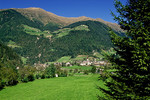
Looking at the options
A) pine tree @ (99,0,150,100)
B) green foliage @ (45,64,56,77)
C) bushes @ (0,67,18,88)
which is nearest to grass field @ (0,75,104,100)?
bushes @ (0,67,18,88)

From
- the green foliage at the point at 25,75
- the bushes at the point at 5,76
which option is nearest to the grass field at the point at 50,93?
the bushes at the point at 5,76

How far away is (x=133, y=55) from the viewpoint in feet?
33.7

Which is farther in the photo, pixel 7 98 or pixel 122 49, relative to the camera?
pixel 7 98

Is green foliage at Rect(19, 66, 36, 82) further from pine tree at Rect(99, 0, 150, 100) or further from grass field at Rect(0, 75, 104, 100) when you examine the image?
pine tree at Rect(99, 0, 150, 100)

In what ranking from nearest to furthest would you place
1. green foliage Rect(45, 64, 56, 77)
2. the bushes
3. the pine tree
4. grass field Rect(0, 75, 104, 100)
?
the pine tree < grass field Rect(0, 75, 104, 100) < the bushes < green foliage Rect(45, 64, 56, 77)

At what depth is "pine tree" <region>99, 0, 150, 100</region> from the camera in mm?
9539

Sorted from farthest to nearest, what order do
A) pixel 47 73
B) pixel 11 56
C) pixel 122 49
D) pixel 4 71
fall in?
1. pixel 11 56
2. pixel 47 73
3. pixel 4 71
4. pixel 122 49

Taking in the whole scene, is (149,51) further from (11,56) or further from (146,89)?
(11,56)

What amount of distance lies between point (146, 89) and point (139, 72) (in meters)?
1.34

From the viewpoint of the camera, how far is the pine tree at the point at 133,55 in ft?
31.3

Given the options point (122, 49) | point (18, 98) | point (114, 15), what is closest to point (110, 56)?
point (122, 49)

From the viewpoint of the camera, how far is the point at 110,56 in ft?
40.8

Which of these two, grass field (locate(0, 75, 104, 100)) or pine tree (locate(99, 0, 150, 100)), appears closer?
pine tree (locate(99, 0, 150, 100))

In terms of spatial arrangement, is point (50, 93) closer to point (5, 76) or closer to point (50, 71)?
point (5, 76)
